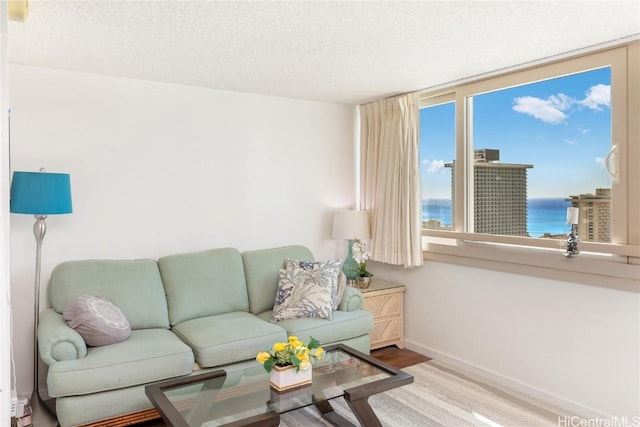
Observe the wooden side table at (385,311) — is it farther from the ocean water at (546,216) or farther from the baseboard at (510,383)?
the ocean water at (546,216)

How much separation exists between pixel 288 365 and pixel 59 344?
4.23 ft

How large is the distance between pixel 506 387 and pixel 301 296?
1.64 meters

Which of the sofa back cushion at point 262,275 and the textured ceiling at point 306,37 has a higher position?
the textured ceiling at point 306,37

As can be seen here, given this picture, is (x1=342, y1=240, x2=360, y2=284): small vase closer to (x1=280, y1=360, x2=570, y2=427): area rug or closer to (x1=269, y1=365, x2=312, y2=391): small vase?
(x1=280, y1=360, x2=570, y2=427): area rug

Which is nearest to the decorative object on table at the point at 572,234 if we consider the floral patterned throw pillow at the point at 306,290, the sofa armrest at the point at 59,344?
the floral patterned throw pillow at the point at 306,290

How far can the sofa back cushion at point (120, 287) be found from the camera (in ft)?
10.2

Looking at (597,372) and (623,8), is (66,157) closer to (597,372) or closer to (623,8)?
(623,8)

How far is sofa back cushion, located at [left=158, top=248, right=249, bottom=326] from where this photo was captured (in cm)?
341

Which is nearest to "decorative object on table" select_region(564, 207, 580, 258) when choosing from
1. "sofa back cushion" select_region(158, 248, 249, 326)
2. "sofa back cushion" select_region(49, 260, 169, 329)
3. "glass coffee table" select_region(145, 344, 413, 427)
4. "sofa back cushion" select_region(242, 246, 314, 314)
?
"glass coffee table" select_region(145, 344, 413, 427)

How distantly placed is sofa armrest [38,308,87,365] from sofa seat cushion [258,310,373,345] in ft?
4.28

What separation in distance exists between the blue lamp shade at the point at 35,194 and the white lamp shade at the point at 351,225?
2315 millimetres

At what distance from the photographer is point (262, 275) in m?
3.78

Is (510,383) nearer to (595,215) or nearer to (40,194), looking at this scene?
(595,215)

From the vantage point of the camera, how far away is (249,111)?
4070 millimetres
